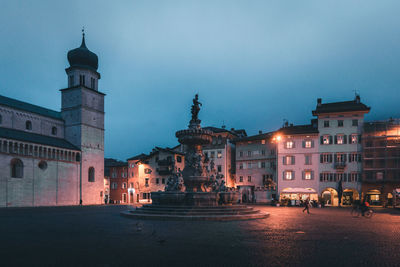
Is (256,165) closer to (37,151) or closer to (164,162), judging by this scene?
(164,162)

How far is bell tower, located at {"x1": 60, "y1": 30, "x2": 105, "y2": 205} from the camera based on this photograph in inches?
Result: 2441

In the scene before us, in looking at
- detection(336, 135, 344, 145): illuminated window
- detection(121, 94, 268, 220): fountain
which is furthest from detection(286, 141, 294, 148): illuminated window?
detection(121, 94, 268, 220): fountain

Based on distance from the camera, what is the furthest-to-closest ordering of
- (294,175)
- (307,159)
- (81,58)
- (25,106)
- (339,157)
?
(81,58), (25,106), (294,175), (307,159), (339,157)

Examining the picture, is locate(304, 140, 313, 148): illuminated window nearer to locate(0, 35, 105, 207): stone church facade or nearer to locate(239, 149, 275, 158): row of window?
locate(239, 149, 275, 158): row of window

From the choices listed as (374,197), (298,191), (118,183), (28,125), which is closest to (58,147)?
(28,125)

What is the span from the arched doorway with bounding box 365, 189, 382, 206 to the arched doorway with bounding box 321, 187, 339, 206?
4334mm

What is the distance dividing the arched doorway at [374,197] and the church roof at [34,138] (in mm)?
47637

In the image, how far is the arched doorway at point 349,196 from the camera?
52.5m

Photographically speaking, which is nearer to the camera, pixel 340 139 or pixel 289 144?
pixel 340 139

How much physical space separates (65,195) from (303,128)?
40.3 meters

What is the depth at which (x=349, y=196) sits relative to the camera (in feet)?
175

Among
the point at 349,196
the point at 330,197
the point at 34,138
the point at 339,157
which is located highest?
the point at 34,138

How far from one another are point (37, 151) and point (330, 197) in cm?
4502

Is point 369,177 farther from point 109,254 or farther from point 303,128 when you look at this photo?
point 109,254
